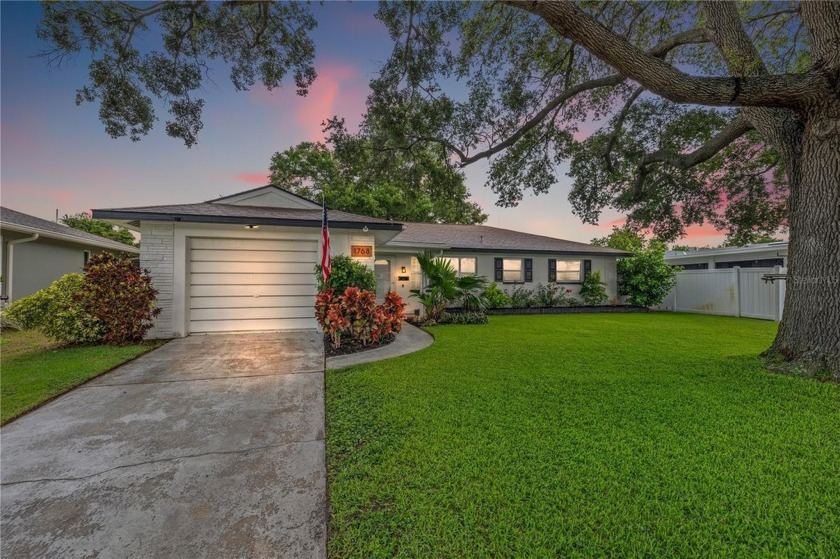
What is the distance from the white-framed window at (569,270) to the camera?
47.3 ft

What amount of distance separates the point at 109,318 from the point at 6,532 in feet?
20.1

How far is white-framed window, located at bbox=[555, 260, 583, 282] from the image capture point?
14.4 m

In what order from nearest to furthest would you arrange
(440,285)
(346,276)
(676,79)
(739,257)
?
(676,79), (346,276), (440,285), (739,257)

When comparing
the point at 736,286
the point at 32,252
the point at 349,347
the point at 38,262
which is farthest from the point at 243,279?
the point at 736,286

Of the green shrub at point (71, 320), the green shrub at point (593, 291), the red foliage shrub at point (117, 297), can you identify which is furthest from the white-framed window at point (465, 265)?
the green shrub at point (71, 320)

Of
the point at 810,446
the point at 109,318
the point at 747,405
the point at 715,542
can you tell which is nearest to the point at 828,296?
the point at 747,405

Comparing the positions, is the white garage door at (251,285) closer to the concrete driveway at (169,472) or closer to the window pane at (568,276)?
the concrete driveway at (169,472)

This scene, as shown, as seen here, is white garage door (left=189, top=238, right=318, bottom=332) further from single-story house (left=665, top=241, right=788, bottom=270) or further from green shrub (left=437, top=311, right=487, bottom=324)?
single-story house (left=665, top=241, right=788, bottom=270)

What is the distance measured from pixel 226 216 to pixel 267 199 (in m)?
2.54

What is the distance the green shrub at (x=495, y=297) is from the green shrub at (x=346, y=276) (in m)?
6.23

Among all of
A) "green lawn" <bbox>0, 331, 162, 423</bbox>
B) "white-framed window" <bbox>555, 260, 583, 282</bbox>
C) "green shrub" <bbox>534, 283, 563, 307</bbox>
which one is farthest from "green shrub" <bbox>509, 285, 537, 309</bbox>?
"green lawn" <bbox>0, 331, 162, 423</bbox>

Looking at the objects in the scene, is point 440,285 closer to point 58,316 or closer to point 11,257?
point 58,316

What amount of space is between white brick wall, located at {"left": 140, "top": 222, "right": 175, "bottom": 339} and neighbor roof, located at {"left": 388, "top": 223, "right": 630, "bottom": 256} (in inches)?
271

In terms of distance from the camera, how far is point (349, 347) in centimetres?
628
